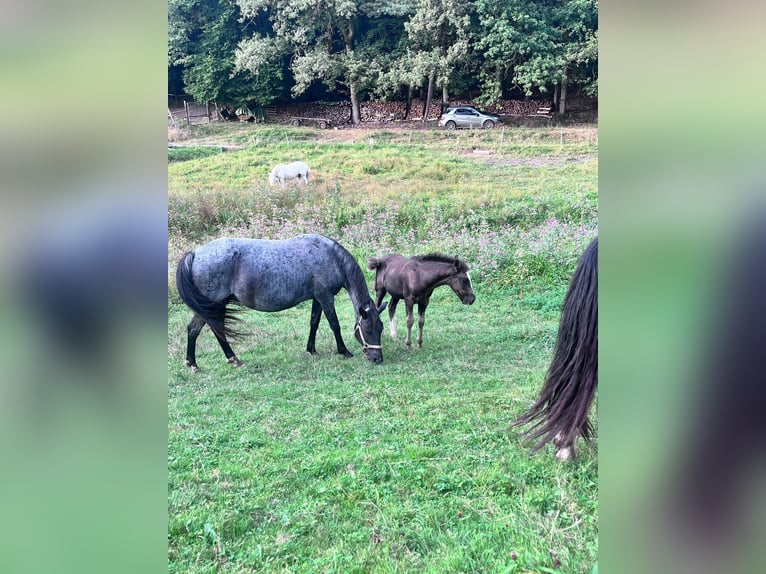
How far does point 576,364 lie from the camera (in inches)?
118

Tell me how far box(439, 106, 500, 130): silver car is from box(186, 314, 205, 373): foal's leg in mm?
3438

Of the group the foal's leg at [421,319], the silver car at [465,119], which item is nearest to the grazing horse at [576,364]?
the foal's leg at [421,319]

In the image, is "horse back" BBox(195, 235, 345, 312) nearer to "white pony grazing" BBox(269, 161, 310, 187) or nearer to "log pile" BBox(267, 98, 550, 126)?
"white pony grazing" BBox(269, 161, 310, 187)

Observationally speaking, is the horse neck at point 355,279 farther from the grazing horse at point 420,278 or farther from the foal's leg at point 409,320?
the foal's leg at point 409,320

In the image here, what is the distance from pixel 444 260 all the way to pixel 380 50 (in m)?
2.35

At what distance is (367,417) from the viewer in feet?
13.8

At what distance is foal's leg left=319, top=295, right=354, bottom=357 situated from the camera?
5.51m

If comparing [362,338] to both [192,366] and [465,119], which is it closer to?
[192,366]

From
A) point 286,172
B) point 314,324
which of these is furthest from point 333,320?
point 286,172

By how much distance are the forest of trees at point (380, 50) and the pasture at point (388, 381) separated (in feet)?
1.56

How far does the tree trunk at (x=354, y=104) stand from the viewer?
5.50 meters
